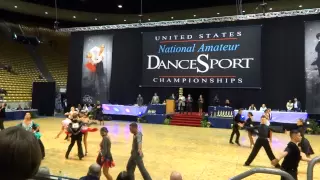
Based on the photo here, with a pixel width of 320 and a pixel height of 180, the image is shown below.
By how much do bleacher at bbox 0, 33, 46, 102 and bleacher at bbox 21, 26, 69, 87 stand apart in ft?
5.14

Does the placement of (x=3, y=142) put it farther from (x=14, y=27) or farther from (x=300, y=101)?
(x=14, y=27)

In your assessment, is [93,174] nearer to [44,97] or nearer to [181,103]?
[181,103]

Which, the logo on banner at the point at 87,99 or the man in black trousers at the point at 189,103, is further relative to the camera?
the logo on banner at the point at 87,99

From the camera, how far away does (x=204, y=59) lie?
19.7m

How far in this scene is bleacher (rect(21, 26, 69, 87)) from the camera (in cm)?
2848

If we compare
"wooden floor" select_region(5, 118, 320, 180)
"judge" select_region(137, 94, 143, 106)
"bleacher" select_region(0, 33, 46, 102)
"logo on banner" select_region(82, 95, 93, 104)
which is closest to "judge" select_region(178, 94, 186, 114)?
"judge" select_region(137, 94, 143, 106)

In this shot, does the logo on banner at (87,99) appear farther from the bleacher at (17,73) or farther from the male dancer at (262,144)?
the male dancer at (262,144)

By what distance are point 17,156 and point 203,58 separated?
1935cm

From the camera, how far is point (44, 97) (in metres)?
22.4

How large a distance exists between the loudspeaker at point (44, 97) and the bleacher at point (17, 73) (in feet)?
4.75

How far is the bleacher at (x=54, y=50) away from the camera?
2848cm

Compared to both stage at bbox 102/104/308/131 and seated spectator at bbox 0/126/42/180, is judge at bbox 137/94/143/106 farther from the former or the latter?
seated spectator at bbox 0/126/42/180

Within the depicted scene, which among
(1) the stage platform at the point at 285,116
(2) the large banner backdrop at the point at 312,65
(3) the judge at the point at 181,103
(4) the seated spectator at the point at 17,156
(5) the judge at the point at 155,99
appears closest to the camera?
(4) the seated spectator at the point at 17,156

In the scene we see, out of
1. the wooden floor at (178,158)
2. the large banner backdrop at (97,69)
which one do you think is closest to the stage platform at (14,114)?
the large banner backdrop at (97,69)
